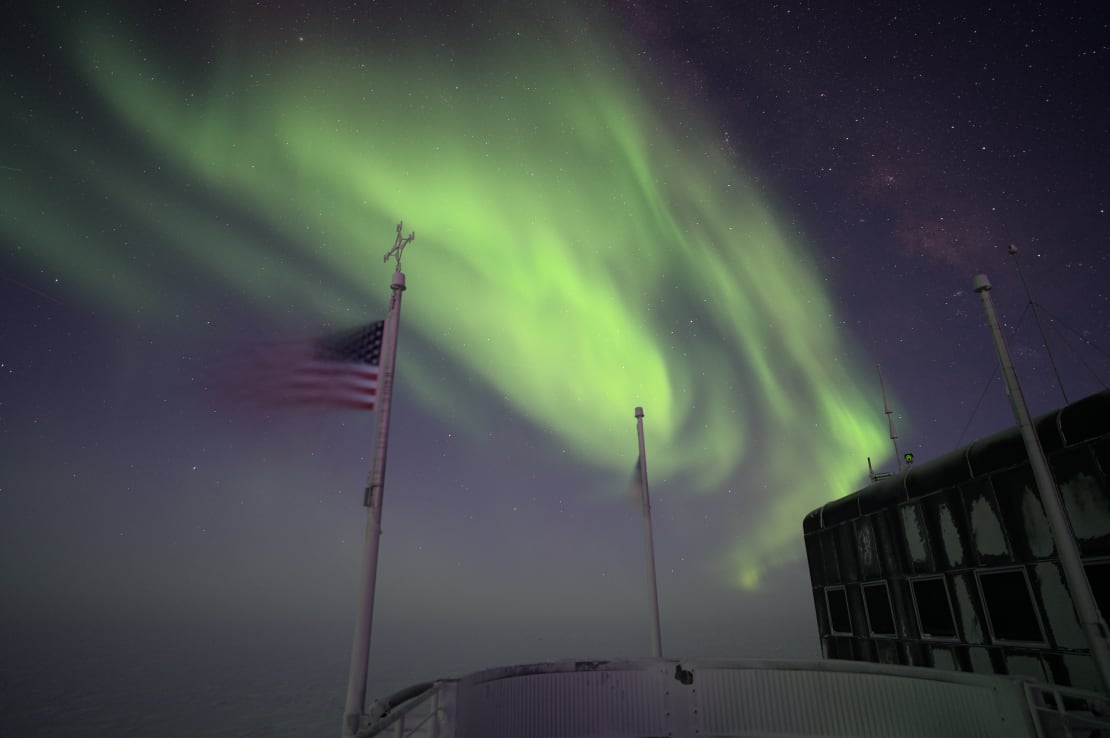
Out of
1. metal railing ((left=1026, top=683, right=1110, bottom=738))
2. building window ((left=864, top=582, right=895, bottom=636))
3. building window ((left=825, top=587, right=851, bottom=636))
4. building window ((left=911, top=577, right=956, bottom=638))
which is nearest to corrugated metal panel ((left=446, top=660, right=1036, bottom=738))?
metal railing ((left=1026, top=683, right=1110, bottom=738))

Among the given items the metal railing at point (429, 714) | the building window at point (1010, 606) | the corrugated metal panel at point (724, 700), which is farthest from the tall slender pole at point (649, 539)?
the metal railing at point (429, 714)

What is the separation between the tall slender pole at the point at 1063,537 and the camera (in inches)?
285

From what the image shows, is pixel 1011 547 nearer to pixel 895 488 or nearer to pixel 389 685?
pixel 895 488

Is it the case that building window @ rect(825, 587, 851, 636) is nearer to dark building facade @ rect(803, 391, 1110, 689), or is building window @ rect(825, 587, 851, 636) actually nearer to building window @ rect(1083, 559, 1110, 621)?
dark building facade @ rect(803, 391, 1110, 689)

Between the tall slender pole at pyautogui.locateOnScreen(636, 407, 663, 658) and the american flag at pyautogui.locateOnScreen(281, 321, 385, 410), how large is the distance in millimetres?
9580

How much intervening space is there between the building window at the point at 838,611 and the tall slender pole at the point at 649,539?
4898mm

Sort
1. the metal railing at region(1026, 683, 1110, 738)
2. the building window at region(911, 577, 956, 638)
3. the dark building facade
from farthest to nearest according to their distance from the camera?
the building window at region(911, 577, 956, 638) < the dark building facade < the metal railing at region(1026, 683, 1110, 738)

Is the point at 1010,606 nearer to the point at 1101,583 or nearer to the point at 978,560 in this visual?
the point at 978,560

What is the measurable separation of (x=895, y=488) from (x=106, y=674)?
10383 inches

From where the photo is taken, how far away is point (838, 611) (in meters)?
15.2

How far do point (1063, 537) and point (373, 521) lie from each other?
9.57 m

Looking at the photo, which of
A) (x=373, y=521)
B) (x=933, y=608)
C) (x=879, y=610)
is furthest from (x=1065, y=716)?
(x=373, y=521)

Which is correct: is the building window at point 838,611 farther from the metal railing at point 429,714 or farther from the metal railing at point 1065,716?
the metal railing at point 429,714

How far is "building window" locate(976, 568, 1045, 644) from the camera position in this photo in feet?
31.2
